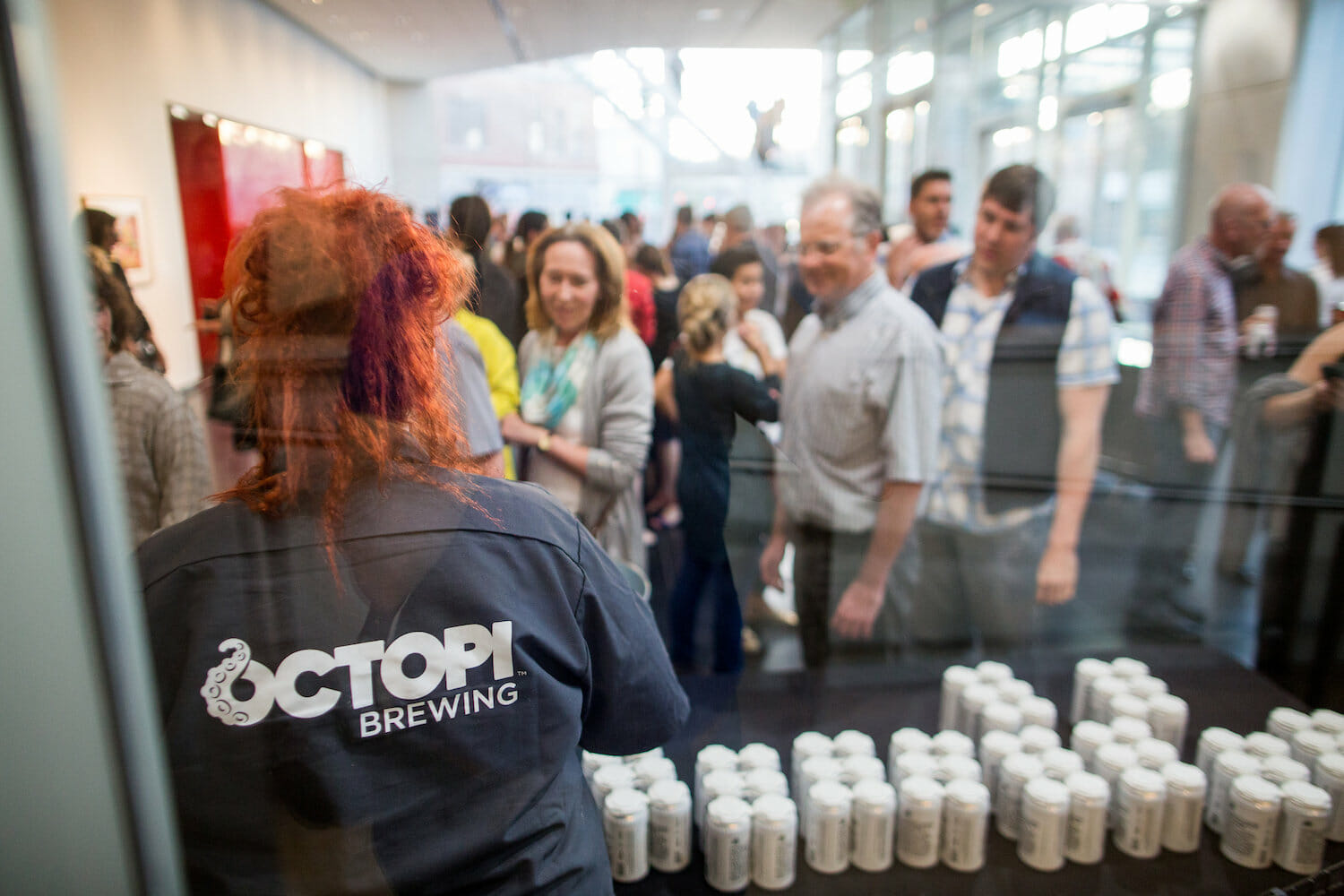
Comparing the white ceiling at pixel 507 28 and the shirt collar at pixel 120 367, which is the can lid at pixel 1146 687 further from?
the shirt collar at pixel 120 367

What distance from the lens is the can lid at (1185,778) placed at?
1106 millimetres

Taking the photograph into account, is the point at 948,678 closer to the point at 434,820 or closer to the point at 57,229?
the point at 434,820

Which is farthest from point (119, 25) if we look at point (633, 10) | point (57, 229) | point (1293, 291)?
point (1293, 291)

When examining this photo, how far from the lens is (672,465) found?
1727 mm

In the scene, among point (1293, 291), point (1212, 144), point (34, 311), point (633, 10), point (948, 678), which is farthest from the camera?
point (1212, 144)

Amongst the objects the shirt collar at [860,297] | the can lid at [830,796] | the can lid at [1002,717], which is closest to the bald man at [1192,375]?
the shirt collar at [860,297]

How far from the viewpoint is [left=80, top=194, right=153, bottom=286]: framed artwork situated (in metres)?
0.67

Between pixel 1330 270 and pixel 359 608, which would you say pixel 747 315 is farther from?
pixel 1330 270

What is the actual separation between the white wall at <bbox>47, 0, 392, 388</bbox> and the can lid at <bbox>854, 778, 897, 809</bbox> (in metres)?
0.97

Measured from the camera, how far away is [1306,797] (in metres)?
1.08

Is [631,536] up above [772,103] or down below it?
below

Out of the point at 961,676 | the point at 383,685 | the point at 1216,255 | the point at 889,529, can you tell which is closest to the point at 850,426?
the point at 889,529

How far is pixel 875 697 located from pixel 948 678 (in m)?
0.15

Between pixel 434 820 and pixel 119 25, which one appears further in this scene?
pixel 434 820
